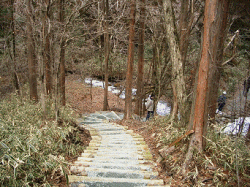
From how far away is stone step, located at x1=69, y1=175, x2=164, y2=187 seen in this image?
323 centimetres

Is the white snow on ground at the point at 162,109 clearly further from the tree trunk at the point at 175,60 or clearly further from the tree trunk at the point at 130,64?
the tree trunk at the point at 175,60

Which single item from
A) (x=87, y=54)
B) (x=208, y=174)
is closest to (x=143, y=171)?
(x=208, y=174)

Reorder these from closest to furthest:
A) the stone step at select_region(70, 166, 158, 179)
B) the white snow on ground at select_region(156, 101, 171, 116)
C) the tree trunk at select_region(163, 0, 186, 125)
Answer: the stone step at select_region(70, 166, 158, 179) < the tree trunk at select_region(163, 0, 186, 125) < the white snow on ground at select_region(156, 101, 171, 116)

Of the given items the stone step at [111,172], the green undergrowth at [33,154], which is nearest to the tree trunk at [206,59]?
the stone step at [111,172]

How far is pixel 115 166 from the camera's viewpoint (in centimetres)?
394

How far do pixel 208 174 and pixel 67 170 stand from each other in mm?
2465

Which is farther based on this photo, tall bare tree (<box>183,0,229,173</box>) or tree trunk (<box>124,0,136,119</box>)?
tree trunk (<box>124,0,136,119</box>)

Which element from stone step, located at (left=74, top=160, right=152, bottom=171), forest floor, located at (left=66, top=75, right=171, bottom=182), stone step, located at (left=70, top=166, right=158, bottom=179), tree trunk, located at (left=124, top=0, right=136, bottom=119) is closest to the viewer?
stone step, located at (left=70, top=166, right=158, bottom=179)

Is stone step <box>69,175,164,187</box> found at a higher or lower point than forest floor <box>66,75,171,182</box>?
higher

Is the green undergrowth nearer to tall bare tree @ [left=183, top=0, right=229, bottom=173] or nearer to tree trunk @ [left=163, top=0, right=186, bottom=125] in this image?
tall bare tree @ [left=183, top=0, right=229, bottom=173]

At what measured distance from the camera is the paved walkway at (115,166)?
3.31 meters

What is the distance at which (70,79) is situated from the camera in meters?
20.1

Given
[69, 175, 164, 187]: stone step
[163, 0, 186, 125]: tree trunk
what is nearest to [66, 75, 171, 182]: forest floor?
[163, 0, 186, 125]: tree trunk

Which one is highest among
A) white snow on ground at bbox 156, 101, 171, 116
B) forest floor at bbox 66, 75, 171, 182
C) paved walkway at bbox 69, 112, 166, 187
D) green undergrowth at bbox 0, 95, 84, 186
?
green undergrowth at bbox 0, 95, 84, 186
